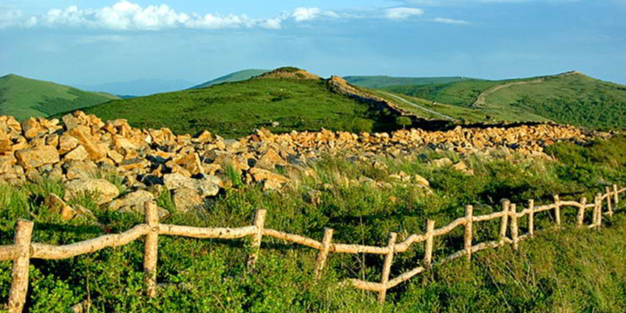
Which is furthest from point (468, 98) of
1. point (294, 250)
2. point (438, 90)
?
point (294, 250)

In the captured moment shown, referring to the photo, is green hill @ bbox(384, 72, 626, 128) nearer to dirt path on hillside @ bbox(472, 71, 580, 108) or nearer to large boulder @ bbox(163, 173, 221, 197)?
dirt path on hillside @ bbox(472, 71, 580, 108)

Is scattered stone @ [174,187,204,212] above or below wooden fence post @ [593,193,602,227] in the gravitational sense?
above

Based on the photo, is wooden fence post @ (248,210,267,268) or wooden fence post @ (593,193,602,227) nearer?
wooden fence post @ (248,210,267,268)

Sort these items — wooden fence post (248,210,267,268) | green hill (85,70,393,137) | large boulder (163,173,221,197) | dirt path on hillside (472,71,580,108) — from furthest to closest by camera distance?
dirt path on hillside (472,71,580,108) → green hill (85,70,393,137) → large boulder (163,173,221,197) → wooden fence post (248,210,267,268)

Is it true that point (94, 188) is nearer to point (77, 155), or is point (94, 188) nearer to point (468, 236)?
point (77, 155)

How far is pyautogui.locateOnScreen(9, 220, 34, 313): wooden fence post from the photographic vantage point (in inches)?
189

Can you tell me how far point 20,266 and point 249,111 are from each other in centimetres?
3617

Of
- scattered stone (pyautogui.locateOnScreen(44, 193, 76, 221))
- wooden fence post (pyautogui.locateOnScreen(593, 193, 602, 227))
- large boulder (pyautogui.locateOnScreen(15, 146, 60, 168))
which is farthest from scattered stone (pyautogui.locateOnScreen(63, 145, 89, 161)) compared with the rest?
wooden fence post (pyautogui.locateOnScreen(593, 193, 602, 227))

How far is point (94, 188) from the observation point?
9266 mm

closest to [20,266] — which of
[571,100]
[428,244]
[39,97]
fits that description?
[428,244]

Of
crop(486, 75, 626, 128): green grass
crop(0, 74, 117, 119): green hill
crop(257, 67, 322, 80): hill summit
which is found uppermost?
crop(257, 67, 322, 80): hill summit

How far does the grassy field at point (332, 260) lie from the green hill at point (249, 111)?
1639 cm

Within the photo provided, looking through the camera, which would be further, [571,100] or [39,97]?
[39,97]

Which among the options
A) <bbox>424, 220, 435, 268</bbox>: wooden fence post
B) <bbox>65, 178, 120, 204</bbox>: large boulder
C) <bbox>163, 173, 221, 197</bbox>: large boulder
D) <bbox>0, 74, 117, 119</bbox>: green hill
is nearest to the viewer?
<bbox>424, 220, 435, 268</bbox>: wooden fence post
